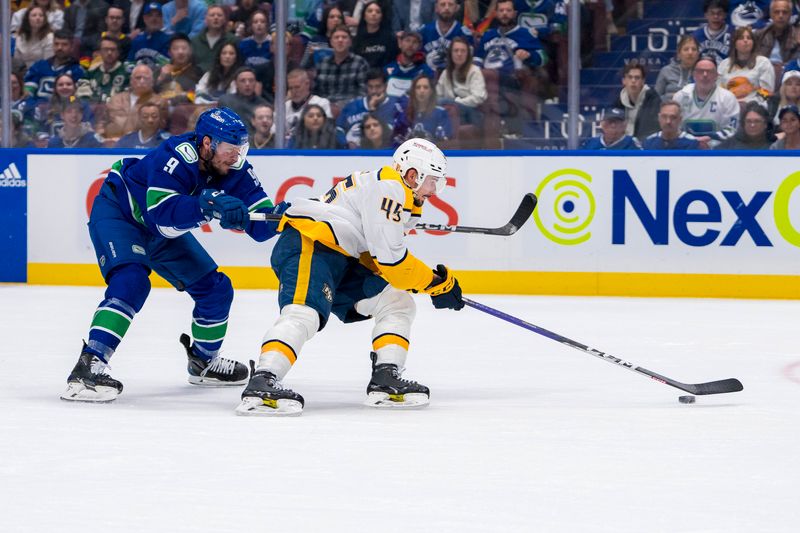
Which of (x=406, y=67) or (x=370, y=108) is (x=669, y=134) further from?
(x=370, y=108)

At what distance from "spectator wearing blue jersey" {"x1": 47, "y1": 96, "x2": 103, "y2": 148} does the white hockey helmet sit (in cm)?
471

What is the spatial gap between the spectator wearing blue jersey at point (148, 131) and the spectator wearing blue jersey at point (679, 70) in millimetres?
3132

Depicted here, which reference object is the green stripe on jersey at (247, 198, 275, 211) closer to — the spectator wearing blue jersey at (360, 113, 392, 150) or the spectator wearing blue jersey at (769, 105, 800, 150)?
the spectator wearing blue jersey at (360, 113, 392, 150)

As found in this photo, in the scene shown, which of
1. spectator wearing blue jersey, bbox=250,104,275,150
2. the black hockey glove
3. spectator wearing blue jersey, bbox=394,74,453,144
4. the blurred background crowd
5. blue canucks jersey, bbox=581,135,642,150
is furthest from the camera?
spectator wearing blue jersey, bbox=250,104,275,150

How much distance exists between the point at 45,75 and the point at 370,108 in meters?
2.23

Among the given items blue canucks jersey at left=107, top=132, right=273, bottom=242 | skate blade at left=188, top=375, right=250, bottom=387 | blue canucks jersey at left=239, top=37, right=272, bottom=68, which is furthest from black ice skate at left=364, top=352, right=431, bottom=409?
blue canucks jersey at left=239, top=37, right=272, bottom=68

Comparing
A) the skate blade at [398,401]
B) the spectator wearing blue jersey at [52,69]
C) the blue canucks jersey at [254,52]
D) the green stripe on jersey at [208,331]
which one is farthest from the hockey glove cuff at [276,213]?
the spectator wearing blue jersey at [52,69]

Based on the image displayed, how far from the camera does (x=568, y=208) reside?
7648mm

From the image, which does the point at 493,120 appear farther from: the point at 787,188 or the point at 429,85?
the point at 787,188

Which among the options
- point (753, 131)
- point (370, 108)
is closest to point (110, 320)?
point (370, 108)

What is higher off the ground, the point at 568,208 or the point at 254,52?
the point at 254,52

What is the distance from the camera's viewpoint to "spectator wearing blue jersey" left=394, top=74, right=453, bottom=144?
7895 millimetres

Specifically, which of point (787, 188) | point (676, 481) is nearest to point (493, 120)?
point (787, 188)

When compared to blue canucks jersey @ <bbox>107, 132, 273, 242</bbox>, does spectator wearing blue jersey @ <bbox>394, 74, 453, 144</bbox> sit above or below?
above
